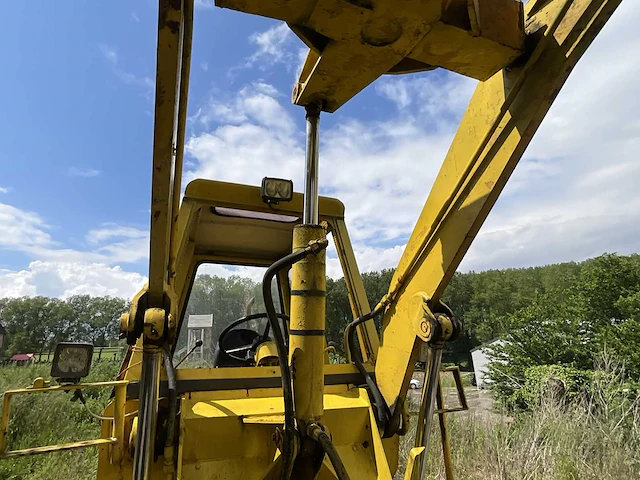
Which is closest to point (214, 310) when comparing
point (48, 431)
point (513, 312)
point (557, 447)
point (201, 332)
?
point (201, 332)

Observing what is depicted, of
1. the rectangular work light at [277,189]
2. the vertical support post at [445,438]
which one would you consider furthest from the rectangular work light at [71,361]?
the vertical support post at [445,438]

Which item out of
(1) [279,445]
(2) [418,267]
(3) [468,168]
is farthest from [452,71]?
(1) [279,445]

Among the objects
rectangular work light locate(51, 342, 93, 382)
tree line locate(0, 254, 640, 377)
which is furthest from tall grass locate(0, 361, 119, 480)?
rectangular work light locate(51, 342, 93, 382)

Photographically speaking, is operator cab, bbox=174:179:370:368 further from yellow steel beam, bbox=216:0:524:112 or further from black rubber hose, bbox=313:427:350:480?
black rubber hose, bbox=313:427:350:480

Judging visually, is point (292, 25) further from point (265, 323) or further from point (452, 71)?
point (265, 323)

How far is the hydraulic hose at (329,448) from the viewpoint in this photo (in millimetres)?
1444

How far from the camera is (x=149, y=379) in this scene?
148cm

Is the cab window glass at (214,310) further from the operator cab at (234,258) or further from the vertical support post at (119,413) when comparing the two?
the vertical support post at (119,413)

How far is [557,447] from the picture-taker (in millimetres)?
5234

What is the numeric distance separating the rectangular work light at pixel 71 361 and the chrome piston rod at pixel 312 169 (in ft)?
3.65

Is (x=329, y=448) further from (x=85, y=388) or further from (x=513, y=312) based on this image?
(x=513, y=312)

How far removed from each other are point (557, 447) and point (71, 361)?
596 cm

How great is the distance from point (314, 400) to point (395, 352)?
32.2 inches

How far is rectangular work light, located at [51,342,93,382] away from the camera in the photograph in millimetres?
1641
